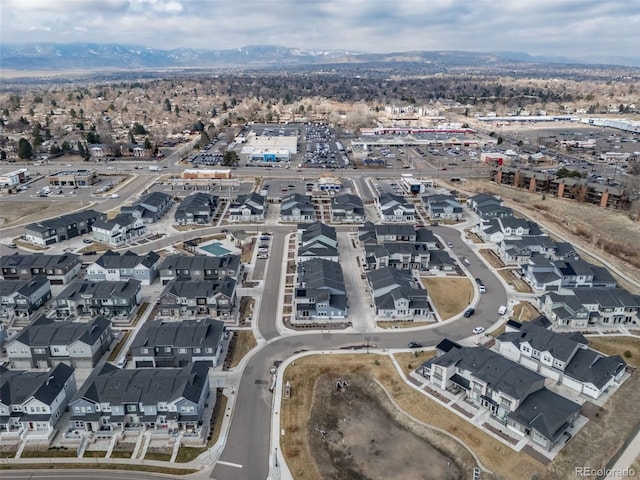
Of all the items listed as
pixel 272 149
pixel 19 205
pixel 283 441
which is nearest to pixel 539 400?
pixel 283 441

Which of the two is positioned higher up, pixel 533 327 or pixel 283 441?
pixel 533 327

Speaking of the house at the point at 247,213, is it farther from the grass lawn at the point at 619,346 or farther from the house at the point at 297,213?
the grass lawn at the point at 619,346

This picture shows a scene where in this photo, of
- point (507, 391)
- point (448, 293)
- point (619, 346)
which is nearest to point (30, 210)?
point (448, 293)

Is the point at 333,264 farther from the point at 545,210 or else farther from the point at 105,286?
the point at 545,210

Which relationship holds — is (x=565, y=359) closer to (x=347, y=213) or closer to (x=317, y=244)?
(x=317, y=244)

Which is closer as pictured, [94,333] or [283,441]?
[283,441]

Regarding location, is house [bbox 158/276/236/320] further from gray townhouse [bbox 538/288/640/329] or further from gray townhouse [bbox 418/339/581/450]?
gray townhouse [bbox 538/288/640/329]

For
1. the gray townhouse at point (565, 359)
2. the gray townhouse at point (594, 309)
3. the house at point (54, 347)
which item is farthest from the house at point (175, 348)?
the gray townhouse at point (594, 309)
